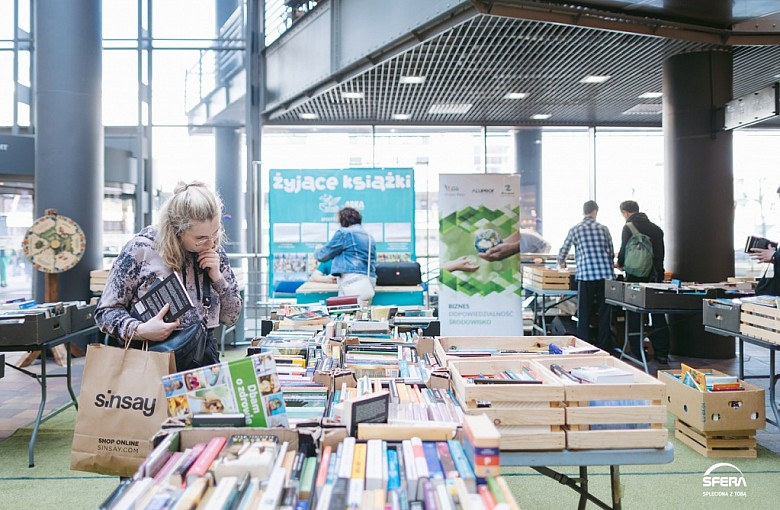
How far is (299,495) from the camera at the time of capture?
1.43 metres

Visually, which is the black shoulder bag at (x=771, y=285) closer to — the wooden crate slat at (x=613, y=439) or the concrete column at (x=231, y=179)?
the wooden crate slat at (x=613, y=439)

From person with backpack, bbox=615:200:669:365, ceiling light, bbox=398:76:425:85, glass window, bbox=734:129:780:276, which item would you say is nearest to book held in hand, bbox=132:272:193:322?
person with backpack, bbox=615:200:669:365

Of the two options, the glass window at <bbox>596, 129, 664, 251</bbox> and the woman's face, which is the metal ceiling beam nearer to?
the woman's face

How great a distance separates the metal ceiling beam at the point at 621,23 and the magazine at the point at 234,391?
456 centimetres

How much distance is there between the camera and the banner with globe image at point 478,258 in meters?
6.15

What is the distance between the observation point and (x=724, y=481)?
11.9ft

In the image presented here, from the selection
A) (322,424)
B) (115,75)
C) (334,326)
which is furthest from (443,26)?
(115,75)

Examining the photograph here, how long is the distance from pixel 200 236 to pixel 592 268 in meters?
5.50

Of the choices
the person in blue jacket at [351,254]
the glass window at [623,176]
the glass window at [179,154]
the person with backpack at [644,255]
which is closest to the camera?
the person in blue jacket at [351,254]

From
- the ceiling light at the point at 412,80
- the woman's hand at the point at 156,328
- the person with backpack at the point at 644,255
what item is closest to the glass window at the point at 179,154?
the ceiling light at the point at 412,80

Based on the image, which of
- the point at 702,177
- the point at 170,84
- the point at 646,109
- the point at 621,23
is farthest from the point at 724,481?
the point at 170,84

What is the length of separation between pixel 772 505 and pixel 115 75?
10189 mm

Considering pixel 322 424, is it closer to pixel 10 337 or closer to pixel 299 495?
pixel 299 495

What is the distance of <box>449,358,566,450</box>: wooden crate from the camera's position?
2037mm
